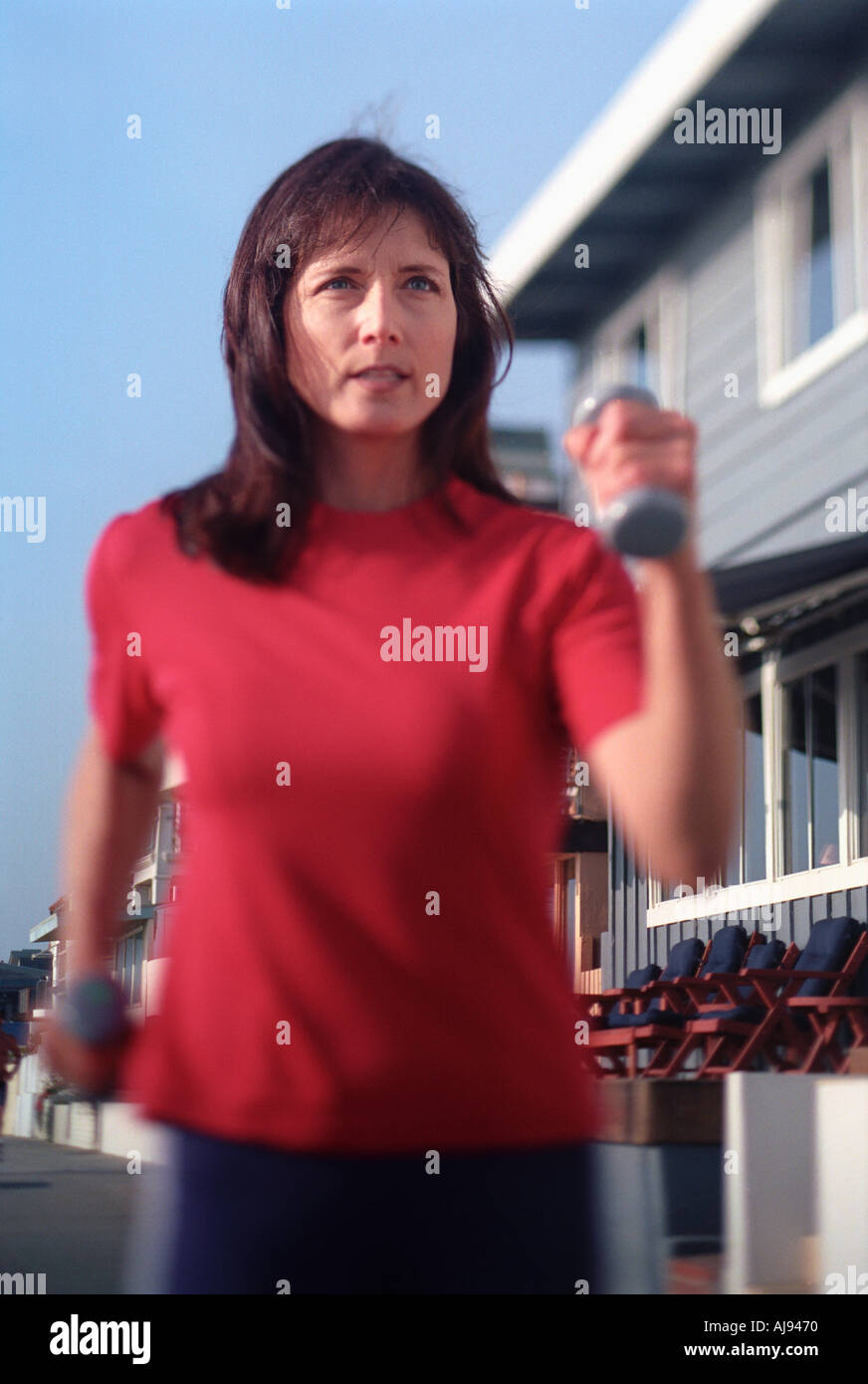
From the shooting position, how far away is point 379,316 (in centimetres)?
97

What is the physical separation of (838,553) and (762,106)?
7.34ft

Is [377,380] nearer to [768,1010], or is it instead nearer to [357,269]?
[357,269]

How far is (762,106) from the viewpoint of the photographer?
7016mm

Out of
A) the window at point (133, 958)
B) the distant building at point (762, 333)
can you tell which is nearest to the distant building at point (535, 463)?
the distant building at point (762, 333)

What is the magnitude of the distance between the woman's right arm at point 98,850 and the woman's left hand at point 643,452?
34cm

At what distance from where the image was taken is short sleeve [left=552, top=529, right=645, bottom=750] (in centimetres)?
86

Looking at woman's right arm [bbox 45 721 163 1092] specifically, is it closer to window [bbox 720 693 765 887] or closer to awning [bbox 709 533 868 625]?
awning [bbox 709 533 868 625]

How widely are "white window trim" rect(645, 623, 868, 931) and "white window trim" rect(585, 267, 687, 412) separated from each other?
1478 mm

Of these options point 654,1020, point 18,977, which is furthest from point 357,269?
point 654,1020

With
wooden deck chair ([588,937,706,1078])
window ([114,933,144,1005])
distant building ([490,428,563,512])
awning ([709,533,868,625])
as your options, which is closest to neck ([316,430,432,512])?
window ([114,933,144,1005])

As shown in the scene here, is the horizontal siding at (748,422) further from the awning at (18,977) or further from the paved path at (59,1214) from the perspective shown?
the awning at (18,977)
